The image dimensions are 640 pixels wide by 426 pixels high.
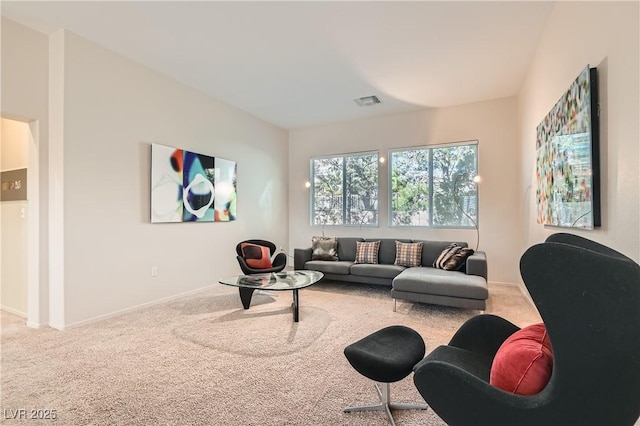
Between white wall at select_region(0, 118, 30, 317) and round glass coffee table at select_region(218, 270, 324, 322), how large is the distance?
7.34ft

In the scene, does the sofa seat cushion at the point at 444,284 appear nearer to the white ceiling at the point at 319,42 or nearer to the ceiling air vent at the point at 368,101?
the white ceiling at the point at 319,42

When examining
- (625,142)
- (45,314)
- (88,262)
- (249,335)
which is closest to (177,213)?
(88,262)

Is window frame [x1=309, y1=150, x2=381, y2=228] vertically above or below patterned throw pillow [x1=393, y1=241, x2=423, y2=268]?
above

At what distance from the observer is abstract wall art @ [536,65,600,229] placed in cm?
186

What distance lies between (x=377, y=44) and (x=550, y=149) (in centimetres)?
201

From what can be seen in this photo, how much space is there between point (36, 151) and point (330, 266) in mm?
3779

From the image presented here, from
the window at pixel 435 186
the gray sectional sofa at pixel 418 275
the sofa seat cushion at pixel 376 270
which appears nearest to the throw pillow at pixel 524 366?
the gray sectional sofa at pixel 418 275

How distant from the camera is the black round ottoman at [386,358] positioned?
1.58 meters

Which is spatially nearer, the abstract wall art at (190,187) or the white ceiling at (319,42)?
the white ceiling at (319,42)

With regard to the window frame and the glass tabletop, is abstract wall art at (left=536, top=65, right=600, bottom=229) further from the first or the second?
the window frame

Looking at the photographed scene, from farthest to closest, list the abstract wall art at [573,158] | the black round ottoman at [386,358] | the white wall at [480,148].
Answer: the white wall at [480,148] < the abstract wall art at [573,158] < the black round ottoman at [386,358]

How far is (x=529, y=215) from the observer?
3.94 meters

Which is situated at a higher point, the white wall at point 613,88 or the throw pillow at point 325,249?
the white wall at point 613,88

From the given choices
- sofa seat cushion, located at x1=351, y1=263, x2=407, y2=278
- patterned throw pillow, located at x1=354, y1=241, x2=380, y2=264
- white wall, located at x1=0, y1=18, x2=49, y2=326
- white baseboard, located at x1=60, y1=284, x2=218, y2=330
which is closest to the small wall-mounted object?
white wall, located at x1=0, y1=18, x2=49, y2=326
